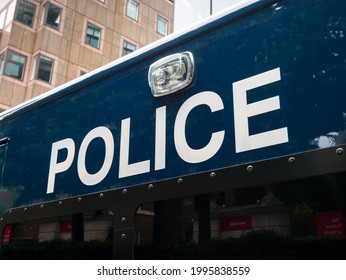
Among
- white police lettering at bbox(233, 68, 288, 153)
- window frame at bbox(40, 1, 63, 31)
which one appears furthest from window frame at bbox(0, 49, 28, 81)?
white police lettering at bbox(233, 68, 288, 153)

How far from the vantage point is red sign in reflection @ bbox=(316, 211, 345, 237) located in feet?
4.57

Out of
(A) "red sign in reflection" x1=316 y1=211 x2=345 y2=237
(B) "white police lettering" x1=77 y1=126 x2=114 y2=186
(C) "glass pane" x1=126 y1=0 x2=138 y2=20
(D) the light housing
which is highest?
(C) "glass pane" x1=126 y1=0 x2=138 y2=20

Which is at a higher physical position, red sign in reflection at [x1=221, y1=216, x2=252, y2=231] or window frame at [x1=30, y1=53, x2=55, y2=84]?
window frame at [x1=30, y1=53, x2=55, y2=84]

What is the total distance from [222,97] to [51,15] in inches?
788

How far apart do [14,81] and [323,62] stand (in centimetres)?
1864

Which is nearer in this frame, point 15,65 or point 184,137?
point 184,137

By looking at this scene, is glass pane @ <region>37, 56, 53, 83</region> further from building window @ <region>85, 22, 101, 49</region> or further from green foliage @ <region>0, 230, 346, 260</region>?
green foliage @ <region>0, 230, 346, 260</region>

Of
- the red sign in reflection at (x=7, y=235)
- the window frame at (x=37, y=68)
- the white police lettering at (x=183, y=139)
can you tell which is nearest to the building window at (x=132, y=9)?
the window frame at (x=37, y=68)

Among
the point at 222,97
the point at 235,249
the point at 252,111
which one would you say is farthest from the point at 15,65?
the point at 235,249

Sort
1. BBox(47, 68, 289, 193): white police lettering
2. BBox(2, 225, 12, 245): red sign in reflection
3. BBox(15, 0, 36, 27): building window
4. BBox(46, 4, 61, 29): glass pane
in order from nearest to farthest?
BBox(47, 68, 289, 193): white police lettering, BBox(2, 225, 12, 245): red sign in reflection, BBox(15, 0, 36, 27): building window, BBox(46, 4, 61, 29): glass pane

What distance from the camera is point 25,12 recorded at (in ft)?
64.9

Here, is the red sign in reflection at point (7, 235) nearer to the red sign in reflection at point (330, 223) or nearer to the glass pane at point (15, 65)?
the red sign in reflection at point (330, 223)

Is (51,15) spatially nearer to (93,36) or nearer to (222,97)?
(93,36)

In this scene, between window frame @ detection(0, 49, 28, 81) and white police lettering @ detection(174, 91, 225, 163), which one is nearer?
white police lettering @ detection(174, 91, 225, 163)
